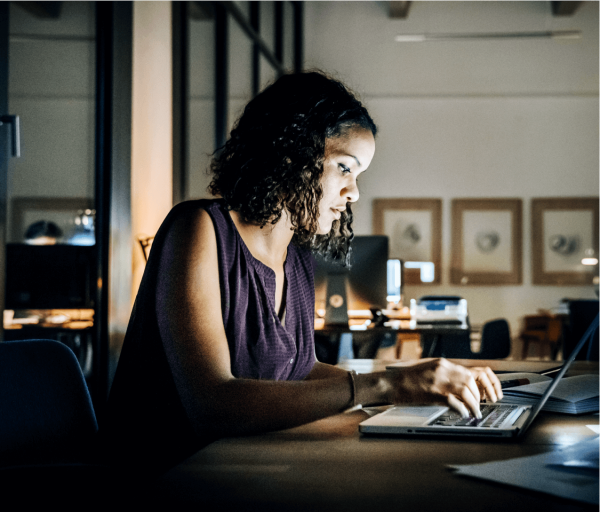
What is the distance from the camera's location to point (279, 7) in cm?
617

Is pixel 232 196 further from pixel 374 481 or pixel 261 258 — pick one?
pixel 374 481

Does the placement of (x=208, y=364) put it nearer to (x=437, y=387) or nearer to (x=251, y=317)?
(x=251, y=317)

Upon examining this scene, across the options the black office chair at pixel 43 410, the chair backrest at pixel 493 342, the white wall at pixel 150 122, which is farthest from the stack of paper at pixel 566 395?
the chair backrest at pixel 493 342

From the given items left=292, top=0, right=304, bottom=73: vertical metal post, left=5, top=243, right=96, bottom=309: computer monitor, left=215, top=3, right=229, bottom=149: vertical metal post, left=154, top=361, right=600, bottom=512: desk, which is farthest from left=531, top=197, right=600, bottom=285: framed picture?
left=154, top=361, right=600, bottom=512: desk

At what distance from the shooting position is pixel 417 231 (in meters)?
7.38

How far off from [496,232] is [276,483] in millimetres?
7031

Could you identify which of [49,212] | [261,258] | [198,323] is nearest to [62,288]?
[49,212]

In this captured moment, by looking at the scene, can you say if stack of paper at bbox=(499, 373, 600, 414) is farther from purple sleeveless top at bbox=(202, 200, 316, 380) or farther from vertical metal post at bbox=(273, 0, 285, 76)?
vertical metal post at bbox=(273, 0, 285, 76)

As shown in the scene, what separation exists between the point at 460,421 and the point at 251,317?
484mm

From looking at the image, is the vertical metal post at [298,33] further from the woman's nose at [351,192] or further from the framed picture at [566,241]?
Result: the woman's nose at [351,192]

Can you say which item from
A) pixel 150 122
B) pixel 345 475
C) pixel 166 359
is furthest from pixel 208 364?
pixel 150 122

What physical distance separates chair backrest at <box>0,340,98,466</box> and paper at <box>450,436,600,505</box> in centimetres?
79

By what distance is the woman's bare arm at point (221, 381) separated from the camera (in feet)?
3.20

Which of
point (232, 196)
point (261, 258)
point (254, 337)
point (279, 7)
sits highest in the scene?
point (279, 7)
